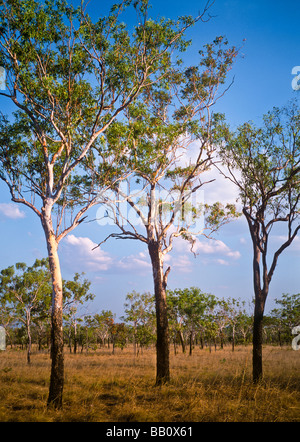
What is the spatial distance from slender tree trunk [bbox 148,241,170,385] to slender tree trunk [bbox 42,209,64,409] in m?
4.96

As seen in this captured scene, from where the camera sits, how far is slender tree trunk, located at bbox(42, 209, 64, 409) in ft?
27.8

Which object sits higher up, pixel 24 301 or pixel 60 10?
pixel 60 10

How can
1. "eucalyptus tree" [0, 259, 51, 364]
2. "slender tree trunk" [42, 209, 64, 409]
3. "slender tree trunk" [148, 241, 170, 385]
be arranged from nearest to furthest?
"slender tree trunk" [42, 209, 64, 409], "slender tree trunk" [148, 241, 170, 385], "eucalyptus tree" [0, 259, 51, 364]

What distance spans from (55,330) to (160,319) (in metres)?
5.45

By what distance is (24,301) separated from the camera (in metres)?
24.2

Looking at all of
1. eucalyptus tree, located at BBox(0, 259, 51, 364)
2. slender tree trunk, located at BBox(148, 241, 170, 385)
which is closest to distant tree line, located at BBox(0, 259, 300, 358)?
eucalyptus tree, located at BBox(0, 259, 51, 364)

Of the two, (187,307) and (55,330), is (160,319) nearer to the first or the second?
(55,330)

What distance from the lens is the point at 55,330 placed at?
28.9 ft

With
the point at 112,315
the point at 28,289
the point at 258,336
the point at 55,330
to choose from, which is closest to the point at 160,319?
the point at 258,336

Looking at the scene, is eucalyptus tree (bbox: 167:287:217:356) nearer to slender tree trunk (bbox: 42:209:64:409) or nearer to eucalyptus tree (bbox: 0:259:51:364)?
eucalyptus tree (bbox: 0:259:51:364)
